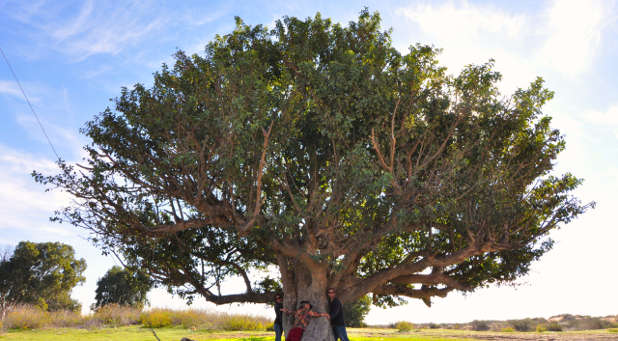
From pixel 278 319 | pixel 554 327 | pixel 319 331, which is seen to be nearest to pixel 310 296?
pixel 319 331

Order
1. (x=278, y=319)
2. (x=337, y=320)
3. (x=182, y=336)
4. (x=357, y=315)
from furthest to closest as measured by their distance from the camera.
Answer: (x=357, y=315) → (x=182, y=336) → (x=278, y=319) → (x=337, y=320)

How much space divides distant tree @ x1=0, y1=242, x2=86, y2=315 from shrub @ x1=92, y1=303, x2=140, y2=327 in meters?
23.5

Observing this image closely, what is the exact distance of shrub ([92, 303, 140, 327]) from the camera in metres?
26.6

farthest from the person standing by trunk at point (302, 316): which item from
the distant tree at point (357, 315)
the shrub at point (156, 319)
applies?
the distant tree at point (357, 315)

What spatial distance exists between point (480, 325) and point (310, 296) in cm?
3111

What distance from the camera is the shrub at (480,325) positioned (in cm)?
3766

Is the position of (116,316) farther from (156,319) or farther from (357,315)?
(357,315)

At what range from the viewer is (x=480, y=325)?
39.2m

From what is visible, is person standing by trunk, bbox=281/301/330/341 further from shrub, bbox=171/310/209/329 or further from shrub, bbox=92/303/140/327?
shrub, bbox=92/303/140/327

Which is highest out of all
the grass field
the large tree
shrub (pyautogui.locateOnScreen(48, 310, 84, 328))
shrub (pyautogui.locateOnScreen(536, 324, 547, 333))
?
the large tree

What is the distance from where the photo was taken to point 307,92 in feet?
42.8

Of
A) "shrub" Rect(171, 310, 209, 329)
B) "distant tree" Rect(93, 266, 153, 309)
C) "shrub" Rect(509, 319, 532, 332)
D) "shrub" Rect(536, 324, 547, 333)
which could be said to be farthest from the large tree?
"distant tree" Rect(93, 266, 153, 309)

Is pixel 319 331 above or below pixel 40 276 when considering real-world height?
below

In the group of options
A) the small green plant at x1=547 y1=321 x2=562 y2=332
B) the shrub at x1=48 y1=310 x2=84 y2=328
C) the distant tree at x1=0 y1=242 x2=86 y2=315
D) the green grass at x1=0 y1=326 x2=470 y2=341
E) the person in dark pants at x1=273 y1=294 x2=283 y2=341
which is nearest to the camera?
the person in dark pants at x1=273 y1=294 x2=283 y2=341
